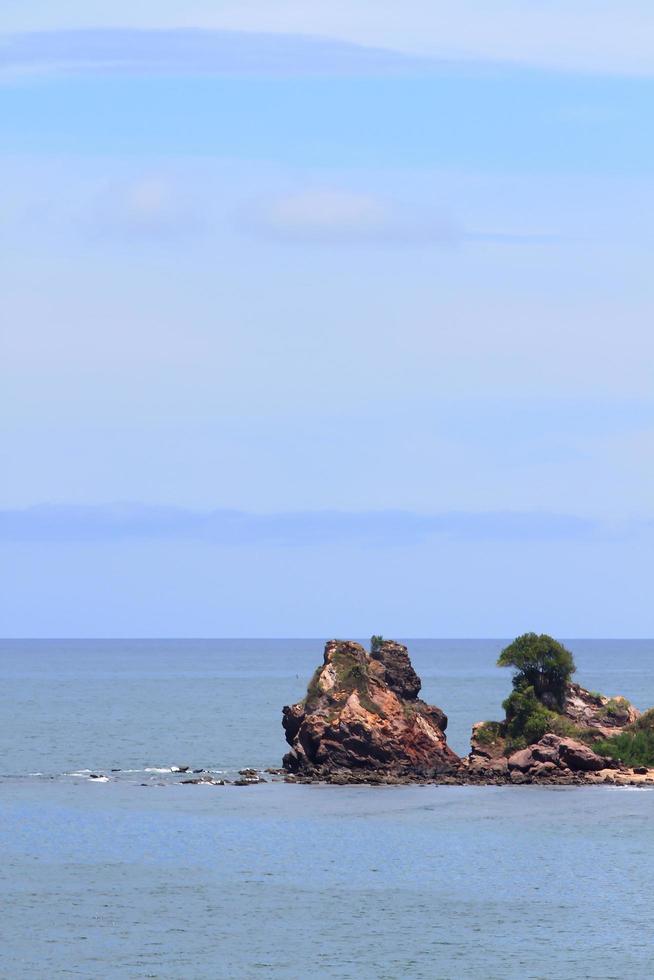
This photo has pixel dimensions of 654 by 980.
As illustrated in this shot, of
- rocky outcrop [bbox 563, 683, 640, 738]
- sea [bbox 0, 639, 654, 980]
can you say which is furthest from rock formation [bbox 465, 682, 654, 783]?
sea [bbox 0, 639, 654, 980]

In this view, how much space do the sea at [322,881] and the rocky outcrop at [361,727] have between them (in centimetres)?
390

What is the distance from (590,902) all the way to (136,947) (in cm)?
2417

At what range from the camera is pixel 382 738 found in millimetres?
128000

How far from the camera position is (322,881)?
290 feet

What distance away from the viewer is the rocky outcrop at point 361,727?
126 metres

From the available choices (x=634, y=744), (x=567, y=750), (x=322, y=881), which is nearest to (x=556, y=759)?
(x=567, y=750)

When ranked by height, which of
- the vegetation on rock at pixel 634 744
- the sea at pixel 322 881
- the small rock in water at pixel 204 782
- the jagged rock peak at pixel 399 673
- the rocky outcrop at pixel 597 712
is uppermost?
the jagged rock peak at pixel 399 673

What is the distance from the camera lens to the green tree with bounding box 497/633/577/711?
133 m

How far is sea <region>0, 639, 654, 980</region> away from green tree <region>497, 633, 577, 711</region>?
37.8 ft

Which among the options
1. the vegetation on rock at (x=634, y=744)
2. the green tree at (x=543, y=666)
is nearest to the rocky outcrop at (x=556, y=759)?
the vegetation on rock at (x=634, y=744)

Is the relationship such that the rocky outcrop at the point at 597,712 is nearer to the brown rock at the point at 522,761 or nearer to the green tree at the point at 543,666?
the green tree at the point at 543,666

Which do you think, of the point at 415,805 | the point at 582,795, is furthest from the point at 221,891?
the point at 582,795

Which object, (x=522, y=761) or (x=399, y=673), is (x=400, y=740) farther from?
(x=522, y=761)

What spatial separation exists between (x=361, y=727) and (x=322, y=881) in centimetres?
3783
